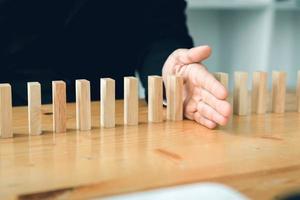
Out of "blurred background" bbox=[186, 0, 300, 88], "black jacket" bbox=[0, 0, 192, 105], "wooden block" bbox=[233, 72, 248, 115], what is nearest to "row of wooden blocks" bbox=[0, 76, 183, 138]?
"wooden block" bbox=[233, 72, 248, 115]

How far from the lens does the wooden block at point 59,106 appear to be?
0.71m

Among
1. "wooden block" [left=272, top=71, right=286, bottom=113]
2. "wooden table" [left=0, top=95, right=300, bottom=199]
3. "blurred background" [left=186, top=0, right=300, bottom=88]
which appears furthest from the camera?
"blurred background" [left=186, top=0, right=300, bottom=88]

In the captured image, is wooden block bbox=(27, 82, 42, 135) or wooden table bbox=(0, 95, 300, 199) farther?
wooden block bbox=(27, 82, 42, 135)

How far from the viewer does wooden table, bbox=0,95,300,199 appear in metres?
0.48

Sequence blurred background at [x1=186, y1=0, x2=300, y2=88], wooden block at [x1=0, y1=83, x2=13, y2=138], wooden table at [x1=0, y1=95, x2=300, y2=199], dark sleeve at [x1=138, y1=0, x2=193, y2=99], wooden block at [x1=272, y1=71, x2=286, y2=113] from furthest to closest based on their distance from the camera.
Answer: blurred background at [x1=186, y1=0, x2=300, y2=88] → dark sleeve at [x1=138, y1=0, x2=193, y2=99] → wooden block at [x1=272, y1=71, x2=286, y2=113] → wooden block at [x1=0, y1=83, x2=13, y2=138] → wooden table at [x1=0, y1=95, x2=300, y2=199]

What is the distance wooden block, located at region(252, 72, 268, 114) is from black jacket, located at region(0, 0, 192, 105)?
263 millimetres

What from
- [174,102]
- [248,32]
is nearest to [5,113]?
[174,102]

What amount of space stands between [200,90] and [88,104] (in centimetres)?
20

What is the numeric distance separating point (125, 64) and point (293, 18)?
4.89ft

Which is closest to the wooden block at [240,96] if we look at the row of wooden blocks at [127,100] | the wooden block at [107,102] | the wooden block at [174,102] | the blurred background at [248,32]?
the row of wooden blocks at [127,100]

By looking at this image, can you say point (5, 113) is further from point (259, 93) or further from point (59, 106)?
point (259, 93)

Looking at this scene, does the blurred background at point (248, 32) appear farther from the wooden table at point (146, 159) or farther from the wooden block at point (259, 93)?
the wooden table at point (146, 159)

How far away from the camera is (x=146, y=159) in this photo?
574 mm

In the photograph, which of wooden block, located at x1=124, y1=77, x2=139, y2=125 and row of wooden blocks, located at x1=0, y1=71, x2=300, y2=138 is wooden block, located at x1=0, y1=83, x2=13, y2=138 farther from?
wooden block, located at x1=124, y1=77, x2=139, y2=125
